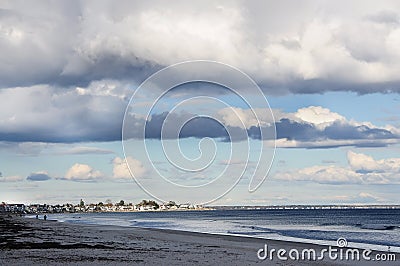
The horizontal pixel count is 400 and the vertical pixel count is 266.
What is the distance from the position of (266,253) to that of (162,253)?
7.16m

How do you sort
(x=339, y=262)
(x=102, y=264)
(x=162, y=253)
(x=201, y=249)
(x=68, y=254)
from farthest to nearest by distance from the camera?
1. (x=201, y=249)
2. (x=162, y=253)
3. (x=68, y=254)
4. (x=339, y=262)
5. (x=102, y=264)

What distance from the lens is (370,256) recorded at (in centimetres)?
3894

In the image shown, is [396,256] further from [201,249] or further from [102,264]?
[102,264]

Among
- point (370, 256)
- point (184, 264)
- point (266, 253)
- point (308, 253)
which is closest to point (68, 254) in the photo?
point (184, 264)

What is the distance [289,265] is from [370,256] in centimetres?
896

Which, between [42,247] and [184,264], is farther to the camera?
[42,247]

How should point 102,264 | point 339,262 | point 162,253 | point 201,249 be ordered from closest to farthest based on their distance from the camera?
point 102,264, point 339,262, point 162,253, point 201,249

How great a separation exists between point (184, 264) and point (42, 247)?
47.8 ft

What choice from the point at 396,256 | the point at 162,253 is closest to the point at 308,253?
the point at 396,256

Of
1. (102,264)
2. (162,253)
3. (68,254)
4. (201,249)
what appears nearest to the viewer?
(102,264)

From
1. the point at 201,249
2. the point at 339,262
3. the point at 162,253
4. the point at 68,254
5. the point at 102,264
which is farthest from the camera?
the point at 201,249

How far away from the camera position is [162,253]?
131 feet

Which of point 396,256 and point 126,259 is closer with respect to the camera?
point 126,259

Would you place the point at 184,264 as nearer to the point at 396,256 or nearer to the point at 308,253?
the point at 308,253
